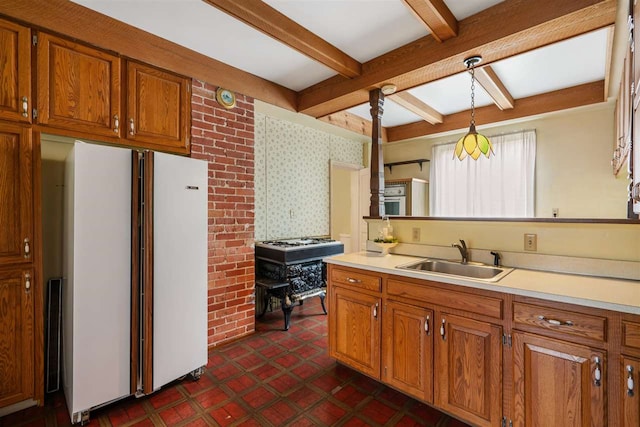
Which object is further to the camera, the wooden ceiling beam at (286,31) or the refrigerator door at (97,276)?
the wooden ceiling beam at (286,31)

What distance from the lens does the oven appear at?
4815mm

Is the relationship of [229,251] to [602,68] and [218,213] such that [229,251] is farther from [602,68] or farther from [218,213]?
[602,68]

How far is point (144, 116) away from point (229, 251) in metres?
1.35

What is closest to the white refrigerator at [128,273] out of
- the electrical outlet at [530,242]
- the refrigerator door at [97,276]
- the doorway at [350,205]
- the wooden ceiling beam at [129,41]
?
the refrigerator door at [97,276]

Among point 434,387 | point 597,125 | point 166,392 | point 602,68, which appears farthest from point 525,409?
point 597,125

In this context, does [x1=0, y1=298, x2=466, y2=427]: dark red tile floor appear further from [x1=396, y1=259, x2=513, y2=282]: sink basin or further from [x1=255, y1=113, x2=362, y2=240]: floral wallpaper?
[x1=255, y1=113, x2=362, y2=240]: floral wallpaper

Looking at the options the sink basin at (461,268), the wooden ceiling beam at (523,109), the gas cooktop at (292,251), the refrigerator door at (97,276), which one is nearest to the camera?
the refrigerator door at (97,276)

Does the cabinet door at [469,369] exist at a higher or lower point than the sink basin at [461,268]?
lower

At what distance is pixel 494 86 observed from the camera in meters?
3.13

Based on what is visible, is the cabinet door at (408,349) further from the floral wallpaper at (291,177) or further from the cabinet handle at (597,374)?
the floral wallpaper at (291,177)

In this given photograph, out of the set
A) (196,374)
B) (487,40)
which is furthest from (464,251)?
(196,374)

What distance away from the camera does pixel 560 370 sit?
4.62 ft

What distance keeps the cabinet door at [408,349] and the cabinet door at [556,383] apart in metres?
0.45

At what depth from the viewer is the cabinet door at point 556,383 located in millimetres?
1329
